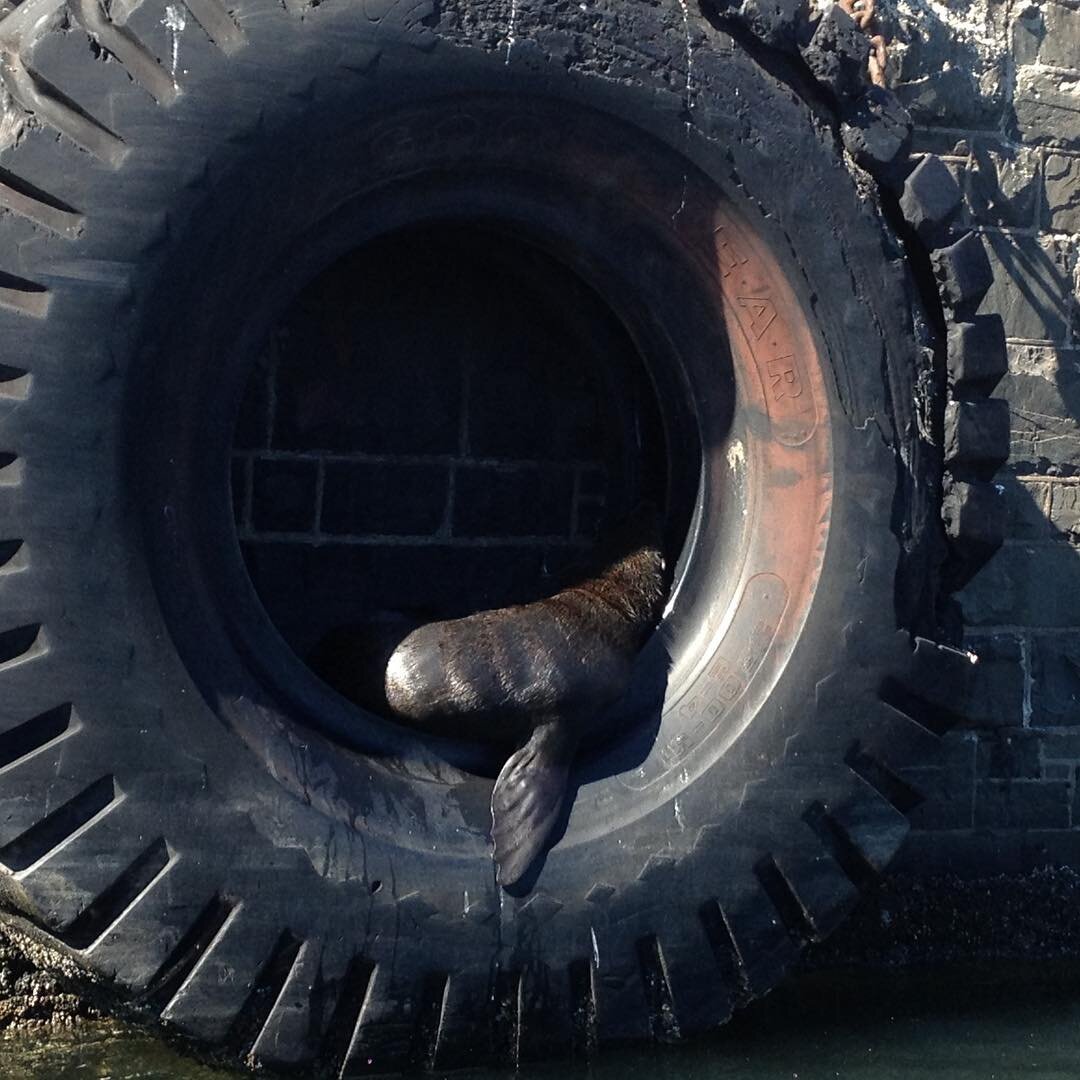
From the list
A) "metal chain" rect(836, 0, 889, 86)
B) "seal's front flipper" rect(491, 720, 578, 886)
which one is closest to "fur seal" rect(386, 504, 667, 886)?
"seal's front flipper" rect(491, 720, 578, 886)

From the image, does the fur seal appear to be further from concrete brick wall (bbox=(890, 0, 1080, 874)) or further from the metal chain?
the metal chain

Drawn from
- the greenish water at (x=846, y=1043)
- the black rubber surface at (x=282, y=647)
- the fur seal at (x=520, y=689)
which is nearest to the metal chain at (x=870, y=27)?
the black rubber surface at (x=282, y=647)

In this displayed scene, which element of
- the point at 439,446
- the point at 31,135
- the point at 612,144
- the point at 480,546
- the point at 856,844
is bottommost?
the point at 856,844

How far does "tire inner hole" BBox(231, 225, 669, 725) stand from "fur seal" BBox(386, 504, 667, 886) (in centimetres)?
12

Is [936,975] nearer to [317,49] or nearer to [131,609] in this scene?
[131,609]

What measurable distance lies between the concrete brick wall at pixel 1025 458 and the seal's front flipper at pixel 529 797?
993 millimetres

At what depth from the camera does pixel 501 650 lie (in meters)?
2.19

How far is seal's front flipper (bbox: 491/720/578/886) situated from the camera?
80.4 inches

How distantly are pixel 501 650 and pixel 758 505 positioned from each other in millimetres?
446

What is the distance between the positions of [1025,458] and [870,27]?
0.86 m

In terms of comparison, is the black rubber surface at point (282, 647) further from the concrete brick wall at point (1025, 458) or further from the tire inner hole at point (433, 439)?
the concrete brick wall at point (1025, 458)

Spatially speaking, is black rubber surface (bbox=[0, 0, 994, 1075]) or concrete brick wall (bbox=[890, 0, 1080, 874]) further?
concrete brick wall (bbox=[890, 0, 1080, 874])

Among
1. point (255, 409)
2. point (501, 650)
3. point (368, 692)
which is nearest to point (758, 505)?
point (501, 650)

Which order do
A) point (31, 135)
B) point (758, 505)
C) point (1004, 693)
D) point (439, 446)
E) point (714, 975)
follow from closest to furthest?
point (31, 135) → point (714, 975) → point (758, 505) → point (439, 446) → point (1004, 693)
